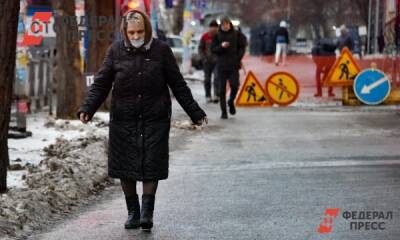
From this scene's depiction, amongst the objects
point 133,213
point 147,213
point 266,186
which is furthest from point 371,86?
point 147,213

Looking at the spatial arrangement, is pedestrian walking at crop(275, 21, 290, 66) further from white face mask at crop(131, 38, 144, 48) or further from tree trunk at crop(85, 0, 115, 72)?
white face mask at crop(131, 38, 144, 48)

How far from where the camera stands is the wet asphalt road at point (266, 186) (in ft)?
26.1

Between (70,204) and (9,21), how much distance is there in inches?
70.0

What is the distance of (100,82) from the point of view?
315 inches

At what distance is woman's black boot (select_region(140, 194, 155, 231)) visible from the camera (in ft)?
26.0

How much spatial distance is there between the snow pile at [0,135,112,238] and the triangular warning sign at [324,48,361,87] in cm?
1035

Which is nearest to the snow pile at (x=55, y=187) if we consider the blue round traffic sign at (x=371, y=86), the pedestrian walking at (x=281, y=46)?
the blue round traffic sign at (x=371, y=86)

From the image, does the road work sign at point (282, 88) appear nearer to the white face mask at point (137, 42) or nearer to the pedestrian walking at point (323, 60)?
the pedestrian walking at point (323, 60)

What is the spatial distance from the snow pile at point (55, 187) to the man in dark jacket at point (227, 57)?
6.10 m

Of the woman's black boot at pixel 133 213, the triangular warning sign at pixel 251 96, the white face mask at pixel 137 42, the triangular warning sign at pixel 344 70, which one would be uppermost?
the white face mask at pixel 137 42

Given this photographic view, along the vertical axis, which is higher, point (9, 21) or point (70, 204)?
point (9, 21)

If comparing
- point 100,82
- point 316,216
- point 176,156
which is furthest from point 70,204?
point 176,156

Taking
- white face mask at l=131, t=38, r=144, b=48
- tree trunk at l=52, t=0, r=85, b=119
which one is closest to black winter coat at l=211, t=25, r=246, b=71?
tree trunk at l=52, t=0, r=85, b=119

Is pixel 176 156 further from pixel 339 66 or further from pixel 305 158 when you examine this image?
pixel 339 66
